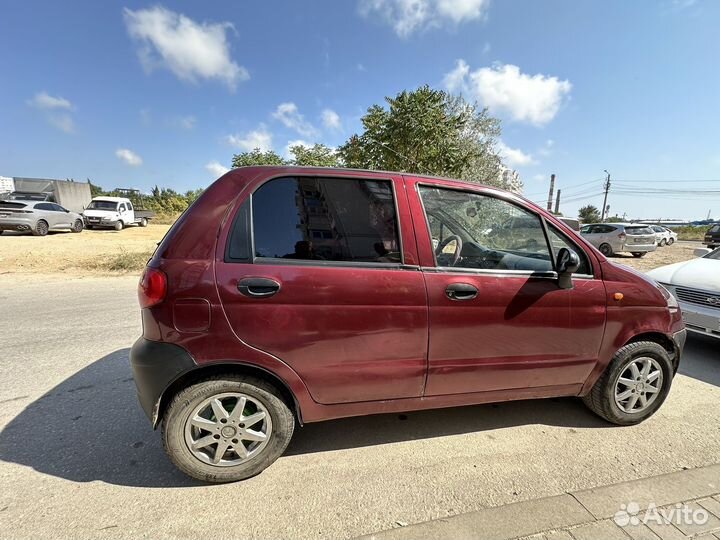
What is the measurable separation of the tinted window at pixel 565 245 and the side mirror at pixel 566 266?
11 cm

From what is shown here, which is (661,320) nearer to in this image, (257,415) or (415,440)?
(415,440)

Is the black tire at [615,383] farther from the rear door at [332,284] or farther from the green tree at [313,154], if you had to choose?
the green tree at [313,154]

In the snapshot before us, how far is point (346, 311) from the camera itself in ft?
6.57

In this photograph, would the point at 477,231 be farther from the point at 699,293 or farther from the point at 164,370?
the point at 699,293

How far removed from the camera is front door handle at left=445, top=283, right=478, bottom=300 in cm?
213

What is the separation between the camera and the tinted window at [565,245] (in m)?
2.43

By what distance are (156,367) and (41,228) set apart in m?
17.4

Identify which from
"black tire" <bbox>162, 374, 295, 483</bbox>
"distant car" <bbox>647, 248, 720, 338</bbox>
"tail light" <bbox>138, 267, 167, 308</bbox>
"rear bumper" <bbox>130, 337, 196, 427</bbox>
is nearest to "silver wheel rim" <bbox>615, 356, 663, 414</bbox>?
"distant car" <bbox>647, 248, 720, 338</bbox>

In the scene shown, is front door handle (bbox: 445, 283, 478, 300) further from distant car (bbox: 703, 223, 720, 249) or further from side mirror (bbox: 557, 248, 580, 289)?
distant car (bbox: 703, 223, 720, 249)

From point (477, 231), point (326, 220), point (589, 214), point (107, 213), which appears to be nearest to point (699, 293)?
point (477, 231)

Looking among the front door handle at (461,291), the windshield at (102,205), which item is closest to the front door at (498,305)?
the front door handle at (461,291)

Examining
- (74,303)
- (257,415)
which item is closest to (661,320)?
(257,415)

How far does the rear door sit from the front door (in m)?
0.15

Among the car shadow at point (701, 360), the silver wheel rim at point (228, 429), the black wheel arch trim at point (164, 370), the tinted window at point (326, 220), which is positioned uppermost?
the tinted window at point (326, 220)
